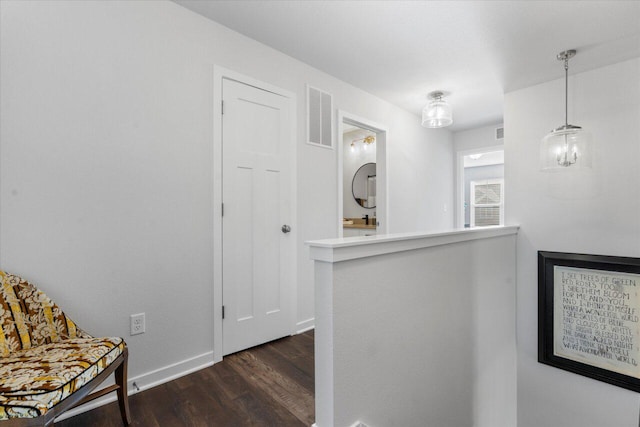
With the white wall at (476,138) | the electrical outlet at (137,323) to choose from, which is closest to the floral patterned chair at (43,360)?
the electrical outlet at (137,323)

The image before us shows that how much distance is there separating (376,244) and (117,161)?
1.58 metres

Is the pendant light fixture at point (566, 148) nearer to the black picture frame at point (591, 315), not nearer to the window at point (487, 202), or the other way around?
the black picture frame at point (591, 315)

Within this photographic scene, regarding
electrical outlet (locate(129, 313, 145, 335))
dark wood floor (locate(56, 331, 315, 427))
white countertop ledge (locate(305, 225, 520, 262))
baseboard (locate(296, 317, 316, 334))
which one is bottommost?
dark wood floor (locate(56, 331, 315, 427))

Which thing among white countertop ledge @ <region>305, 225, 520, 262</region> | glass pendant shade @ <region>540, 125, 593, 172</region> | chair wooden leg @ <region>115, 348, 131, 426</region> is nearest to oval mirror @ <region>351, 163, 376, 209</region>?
glass pendant shade @ <region>540, 125, 593, 172</region>

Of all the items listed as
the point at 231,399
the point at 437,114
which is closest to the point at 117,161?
the point at 231,399

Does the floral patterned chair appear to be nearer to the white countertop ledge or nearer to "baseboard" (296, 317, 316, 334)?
the white countertop ledge

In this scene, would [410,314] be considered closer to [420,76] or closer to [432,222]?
[420,76]

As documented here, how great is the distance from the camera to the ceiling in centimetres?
198

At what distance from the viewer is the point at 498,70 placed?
9.11 ft

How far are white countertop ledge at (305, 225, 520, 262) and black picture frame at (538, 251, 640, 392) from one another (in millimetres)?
1240

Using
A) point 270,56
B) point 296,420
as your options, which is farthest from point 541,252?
point 270,56

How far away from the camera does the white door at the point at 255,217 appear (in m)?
2.25

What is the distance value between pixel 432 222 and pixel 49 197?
172 inches

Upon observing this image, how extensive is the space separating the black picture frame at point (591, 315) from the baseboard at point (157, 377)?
2.96 m
